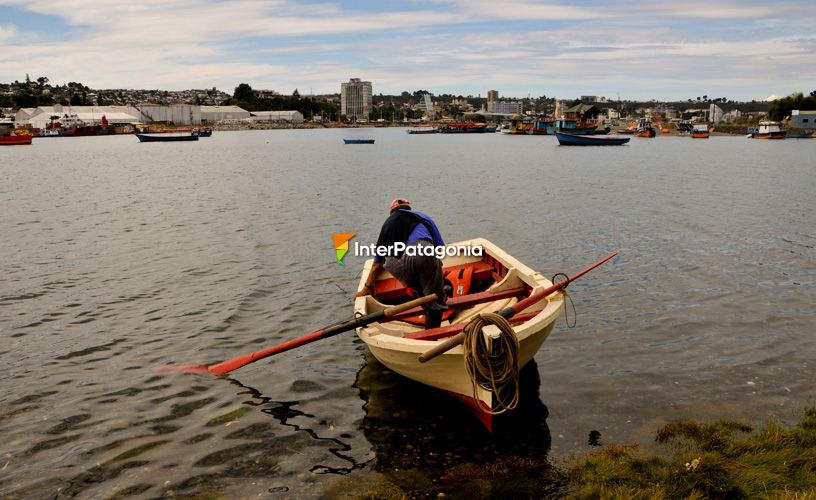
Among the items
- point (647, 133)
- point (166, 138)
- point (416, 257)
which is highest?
point (647, 133)

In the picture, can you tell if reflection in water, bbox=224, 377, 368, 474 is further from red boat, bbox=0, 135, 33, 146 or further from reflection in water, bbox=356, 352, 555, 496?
red boat, bbox=0, 135, 33, 146

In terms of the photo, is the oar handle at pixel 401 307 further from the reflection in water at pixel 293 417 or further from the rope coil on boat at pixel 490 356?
the reflection in water at pixel 293 417

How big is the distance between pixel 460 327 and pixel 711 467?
3.92m

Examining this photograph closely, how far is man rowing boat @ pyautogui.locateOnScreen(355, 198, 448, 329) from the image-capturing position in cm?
1077

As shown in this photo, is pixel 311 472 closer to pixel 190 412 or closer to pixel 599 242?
pixel 190 412

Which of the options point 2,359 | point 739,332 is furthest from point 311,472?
point 739,332

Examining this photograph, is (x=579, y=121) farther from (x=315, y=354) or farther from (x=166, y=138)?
(x=315, y=354)

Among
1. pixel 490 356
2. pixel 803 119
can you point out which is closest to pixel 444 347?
pixel 490 356

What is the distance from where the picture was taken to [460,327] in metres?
9.38

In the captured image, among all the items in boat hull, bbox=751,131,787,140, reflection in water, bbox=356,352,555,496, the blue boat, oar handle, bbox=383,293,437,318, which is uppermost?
boat hull, bbox=751,131,787,140

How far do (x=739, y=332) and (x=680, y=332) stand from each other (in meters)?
1.31

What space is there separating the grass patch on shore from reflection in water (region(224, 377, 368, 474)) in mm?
3199

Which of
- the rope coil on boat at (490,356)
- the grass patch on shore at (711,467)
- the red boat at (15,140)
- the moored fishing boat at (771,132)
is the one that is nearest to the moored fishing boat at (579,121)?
the moored fishing boat at (771,132)

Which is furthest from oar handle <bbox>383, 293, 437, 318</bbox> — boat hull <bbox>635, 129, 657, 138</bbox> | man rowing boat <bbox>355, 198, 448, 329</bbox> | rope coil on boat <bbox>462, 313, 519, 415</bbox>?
boat hull <bbox>635, 129, 657, 138</bbox>
